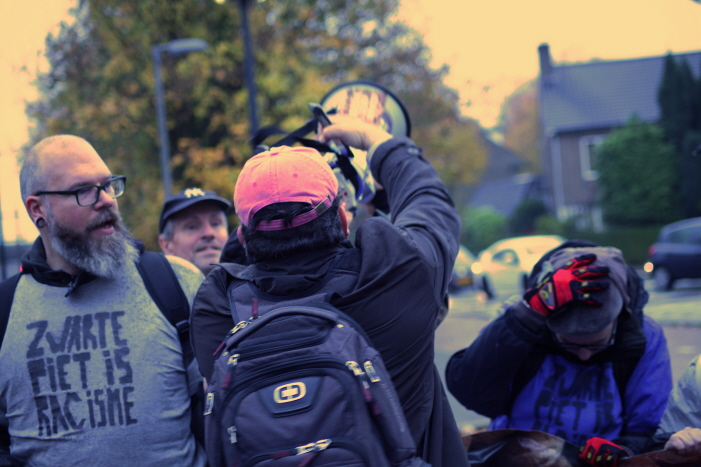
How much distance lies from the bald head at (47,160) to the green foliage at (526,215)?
33192 mm

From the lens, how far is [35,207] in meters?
2.33

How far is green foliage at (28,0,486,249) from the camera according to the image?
1230 centimetres

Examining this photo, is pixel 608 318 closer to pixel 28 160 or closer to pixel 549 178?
pixel 28 160

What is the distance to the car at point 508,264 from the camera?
17.8 meters

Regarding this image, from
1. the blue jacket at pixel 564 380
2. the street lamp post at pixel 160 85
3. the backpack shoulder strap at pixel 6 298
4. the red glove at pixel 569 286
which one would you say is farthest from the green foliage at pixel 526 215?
the backpack shoulder strap at pixel 6 298

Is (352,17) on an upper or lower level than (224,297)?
upper

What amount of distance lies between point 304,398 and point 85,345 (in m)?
1.08

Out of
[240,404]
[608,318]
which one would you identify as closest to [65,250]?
[240,404]

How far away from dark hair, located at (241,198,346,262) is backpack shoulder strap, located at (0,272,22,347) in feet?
3.48

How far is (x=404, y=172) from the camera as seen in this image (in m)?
1.78

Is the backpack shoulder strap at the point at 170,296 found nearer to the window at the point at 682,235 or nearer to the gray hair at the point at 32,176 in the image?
the gray hair at the point at 32,176

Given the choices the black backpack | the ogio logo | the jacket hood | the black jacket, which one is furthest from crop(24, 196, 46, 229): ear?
the ogio logo

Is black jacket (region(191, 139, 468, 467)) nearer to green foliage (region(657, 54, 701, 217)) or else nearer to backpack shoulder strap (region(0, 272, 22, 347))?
backpack shoulder strap (region(0, 272, 22, 347))

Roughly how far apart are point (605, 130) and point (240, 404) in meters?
34.3
